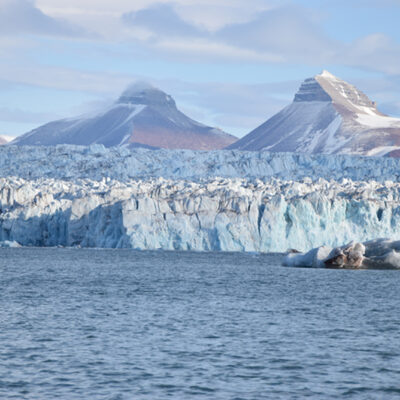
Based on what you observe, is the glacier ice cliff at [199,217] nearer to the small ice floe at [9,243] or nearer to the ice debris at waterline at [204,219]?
the ice debris at waterline at [204,219]

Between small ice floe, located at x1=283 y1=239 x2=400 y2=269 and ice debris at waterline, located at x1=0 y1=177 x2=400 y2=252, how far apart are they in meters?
14.6

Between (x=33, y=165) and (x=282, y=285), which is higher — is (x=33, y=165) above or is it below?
above

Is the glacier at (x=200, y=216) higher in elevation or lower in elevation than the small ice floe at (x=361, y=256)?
higher

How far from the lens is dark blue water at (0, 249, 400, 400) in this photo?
58.1 ft

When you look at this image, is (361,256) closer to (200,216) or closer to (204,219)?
(204,219)

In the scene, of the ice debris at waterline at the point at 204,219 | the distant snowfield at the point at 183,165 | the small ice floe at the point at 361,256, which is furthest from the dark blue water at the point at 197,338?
the distant snowfield at the point at 183,165

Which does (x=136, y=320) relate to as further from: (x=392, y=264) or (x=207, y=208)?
(x=207, y=208)

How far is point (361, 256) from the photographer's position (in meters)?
53.5

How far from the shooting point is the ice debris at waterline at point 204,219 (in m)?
69.7

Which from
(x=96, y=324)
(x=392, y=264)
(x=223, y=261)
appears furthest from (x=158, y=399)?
(x=223, y=261)

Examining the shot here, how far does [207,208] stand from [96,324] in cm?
4420

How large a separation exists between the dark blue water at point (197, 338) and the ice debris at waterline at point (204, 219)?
2327cm

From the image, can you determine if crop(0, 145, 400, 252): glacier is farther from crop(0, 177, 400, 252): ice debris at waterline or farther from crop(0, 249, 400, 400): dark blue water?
crop(0, 249, 400, 400): dark blue water

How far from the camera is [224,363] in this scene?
2023cm
